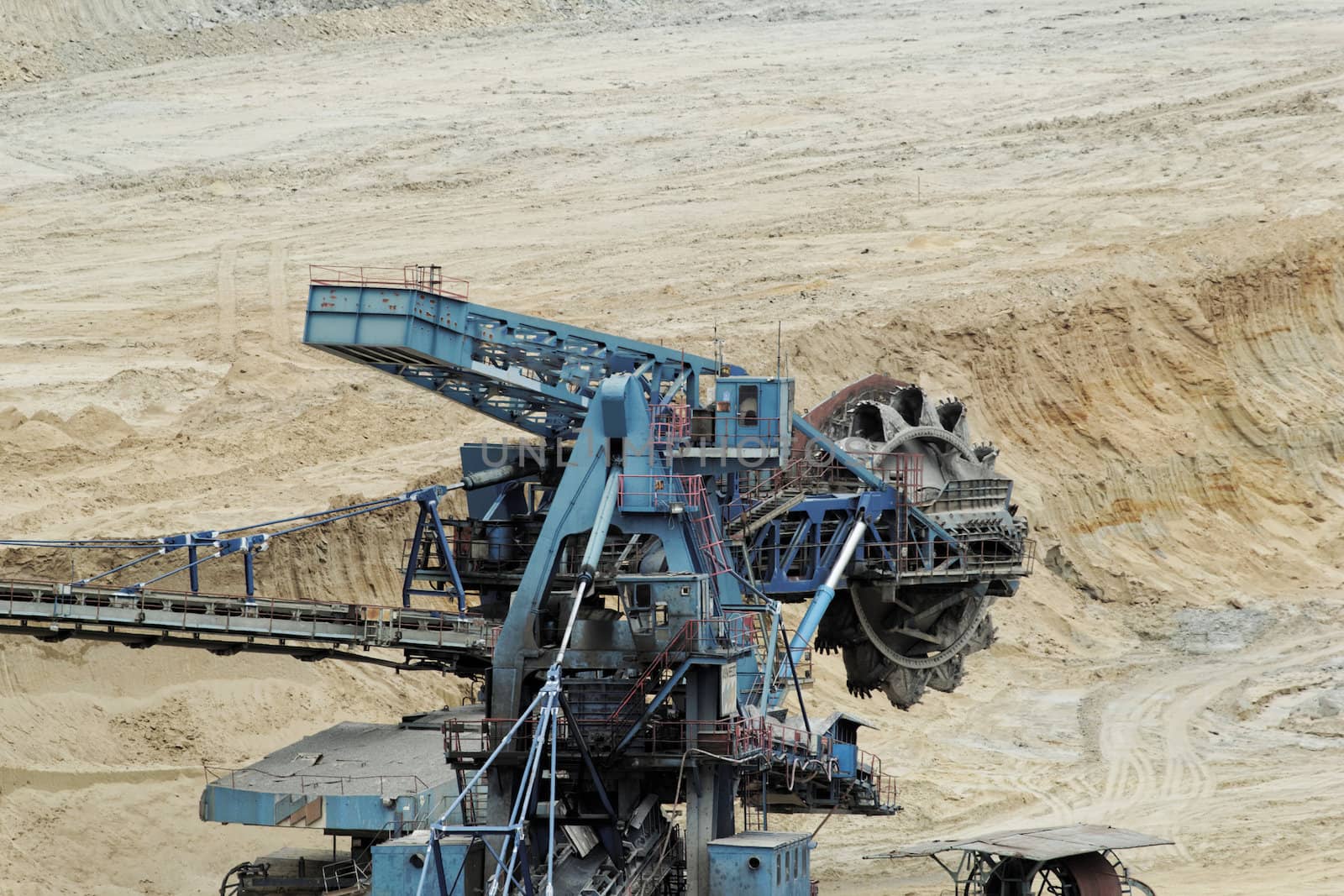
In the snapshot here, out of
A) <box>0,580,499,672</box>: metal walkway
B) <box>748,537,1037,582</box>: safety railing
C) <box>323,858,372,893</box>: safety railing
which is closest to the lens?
<box>323,858,372,893</box>: safety railing

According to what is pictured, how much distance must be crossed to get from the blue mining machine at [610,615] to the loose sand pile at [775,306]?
3.84 m

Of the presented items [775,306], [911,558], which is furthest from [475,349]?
[775,306]

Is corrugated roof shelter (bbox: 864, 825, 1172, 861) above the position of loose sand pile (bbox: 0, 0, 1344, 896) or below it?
below

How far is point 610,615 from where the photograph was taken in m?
30.3

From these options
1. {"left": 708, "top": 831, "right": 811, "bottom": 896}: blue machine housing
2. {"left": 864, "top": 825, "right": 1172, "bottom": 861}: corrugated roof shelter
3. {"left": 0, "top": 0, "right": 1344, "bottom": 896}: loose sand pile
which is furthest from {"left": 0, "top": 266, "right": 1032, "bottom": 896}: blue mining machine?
{"left": 0, "top": 0, "right": 1344, "bottom": 896}: loose sand pile

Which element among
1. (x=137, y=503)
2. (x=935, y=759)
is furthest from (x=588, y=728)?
(x=137, y=503)

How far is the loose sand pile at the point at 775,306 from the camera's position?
40000mm

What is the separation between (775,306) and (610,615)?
2682 cm

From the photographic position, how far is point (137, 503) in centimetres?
4538

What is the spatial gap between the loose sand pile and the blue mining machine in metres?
3.84

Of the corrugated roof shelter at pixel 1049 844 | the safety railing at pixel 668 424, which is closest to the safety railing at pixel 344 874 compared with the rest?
the corrugated roof shelter at pixel 1049 844

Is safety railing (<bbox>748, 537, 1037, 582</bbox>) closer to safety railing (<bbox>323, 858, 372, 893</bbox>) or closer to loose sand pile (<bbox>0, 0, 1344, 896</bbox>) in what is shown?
loose sand pile (<bbox>0, 0, 1344, 896</bbox>)

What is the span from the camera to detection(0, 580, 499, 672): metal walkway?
3272cm

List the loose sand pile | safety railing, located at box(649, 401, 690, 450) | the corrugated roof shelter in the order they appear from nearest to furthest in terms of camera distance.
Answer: safety railing, located at box(649, 401, 690, 450)
the corrugated roof shelter
the loose sand pile
